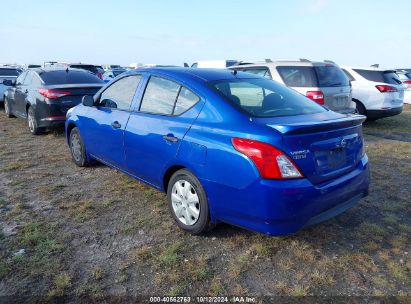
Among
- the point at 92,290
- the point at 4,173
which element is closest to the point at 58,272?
the point at 92,290

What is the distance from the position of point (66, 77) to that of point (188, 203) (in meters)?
5.92

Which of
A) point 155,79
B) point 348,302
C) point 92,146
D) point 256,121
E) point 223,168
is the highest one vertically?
point 155,79

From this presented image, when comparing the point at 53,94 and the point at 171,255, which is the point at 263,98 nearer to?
the point at 171,255

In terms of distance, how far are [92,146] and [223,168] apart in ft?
9.11

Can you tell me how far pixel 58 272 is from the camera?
300cm

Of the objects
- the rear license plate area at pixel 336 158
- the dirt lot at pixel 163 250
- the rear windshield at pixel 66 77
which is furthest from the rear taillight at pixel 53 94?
the rear license plate area at pixel 336 158

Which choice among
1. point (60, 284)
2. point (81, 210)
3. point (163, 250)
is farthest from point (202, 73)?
point (60, 284)

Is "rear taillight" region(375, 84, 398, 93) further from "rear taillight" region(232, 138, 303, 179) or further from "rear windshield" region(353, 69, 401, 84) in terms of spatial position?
"rear taillight" region(232, 138, 303, 179)

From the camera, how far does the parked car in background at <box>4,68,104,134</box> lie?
7496 millimetres

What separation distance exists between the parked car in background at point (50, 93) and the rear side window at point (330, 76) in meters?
4.87

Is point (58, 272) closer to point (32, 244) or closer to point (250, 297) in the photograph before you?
point (32, 244)

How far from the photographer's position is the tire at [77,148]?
5.57m

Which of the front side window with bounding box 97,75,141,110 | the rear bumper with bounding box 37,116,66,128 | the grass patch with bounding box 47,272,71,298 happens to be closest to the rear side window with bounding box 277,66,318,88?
the front side window with bounding box 97,75,141,110

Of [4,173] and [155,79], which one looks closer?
[155,79]
